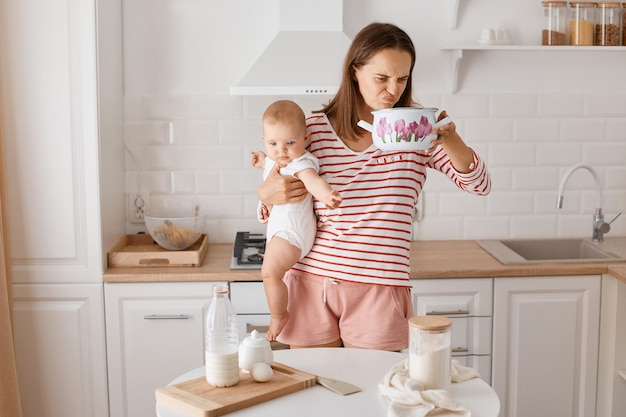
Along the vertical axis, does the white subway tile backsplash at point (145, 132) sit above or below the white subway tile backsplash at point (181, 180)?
above

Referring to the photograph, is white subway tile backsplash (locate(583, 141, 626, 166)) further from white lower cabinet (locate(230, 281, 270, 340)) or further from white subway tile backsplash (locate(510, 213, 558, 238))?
white lower cabinet (locate(230, 281, 270, 340))

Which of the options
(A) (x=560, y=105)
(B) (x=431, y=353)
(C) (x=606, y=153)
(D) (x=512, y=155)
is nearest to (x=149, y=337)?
(B) (x=431, y=353)

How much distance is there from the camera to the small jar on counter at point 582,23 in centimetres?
338

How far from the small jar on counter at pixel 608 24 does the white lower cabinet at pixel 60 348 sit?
2.24 meters

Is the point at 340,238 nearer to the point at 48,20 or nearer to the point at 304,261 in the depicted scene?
the point at 304,261

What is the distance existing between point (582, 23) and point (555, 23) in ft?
0.35

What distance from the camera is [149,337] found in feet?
9.93

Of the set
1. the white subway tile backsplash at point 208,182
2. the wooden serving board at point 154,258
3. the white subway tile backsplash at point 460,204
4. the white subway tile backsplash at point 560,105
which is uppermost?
the white subway tile backsplash at point 560,105

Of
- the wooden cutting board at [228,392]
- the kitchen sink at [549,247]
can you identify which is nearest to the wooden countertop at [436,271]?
the kitchen sink at [549,247]

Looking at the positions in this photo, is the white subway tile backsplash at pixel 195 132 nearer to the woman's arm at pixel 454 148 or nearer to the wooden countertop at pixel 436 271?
→ the wooden countertop at pixel 436 271

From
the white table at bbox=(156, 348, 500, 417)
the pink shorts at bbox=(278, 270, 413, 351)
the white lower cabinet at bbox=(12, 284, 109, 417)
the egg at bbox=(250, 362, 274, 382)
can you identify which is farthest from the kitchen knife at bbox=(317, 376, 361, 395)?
the white lower cabinet at bbox=(12, 284, 109, 417)

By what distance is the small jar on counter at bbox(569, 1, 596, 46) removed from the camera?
3.38 metres

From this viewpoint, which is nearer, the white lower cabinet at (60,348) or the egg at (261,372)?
the egg at (261,372)

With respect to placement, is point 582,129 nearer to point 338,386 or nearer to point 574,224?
point 574,224
